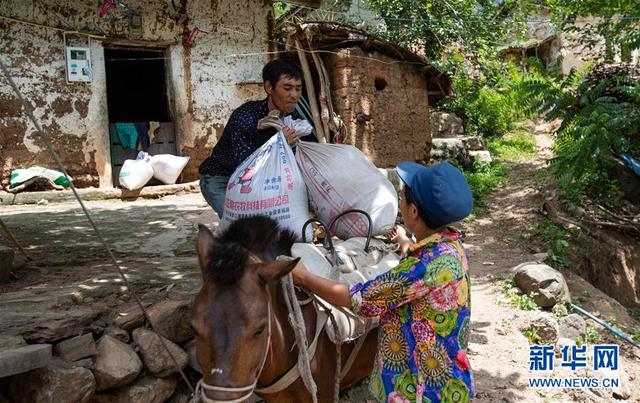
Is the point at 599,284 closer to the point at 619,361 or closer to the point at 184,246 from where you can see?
the point at 619,361

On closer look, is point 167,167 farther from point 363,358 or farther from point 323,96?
point 363,358

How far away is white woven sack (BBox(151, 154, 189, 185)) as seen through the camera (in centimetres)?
870

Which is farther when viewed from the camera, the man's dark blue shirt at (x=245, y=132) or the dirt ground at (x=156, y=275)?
the man's dark blue shirt at (x=245, y=132)

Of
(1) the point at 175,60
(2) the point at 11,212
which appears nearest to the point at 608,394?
(2) the point at 11,212

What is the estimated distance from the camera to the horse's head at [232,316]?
1.69 metres

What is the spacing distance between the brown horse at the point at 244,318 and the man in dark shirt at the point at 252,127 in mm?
1060

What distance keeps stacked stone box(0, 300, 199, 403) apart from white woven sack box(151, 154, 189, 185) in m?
6.16

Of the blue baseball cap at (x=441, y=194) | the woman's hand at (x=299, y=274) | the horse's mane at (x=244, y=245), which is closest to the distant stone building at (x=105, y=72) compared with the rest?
the horse's mane at (x=244, y=245)

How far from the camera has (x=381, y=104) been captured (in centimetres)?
812

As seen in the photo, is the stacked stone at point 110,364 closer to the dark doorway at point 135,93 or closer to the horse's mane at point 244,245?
the horse's mane at point 244,245

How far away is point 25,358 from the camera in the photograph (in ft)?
7.17

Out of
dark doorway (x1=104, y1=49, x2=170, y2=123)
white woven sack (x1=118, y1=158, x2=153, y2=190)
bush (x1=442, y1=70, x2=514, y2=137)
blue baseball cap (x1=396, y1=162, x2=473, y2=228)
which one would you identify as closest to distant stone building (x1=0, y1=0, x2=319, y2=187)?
white woven sack (x1=118, y1=158, x2=153, y2=190)

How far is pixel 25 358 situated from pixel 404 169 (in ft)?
5.61

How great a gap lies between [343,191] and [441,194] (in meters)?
1.29
